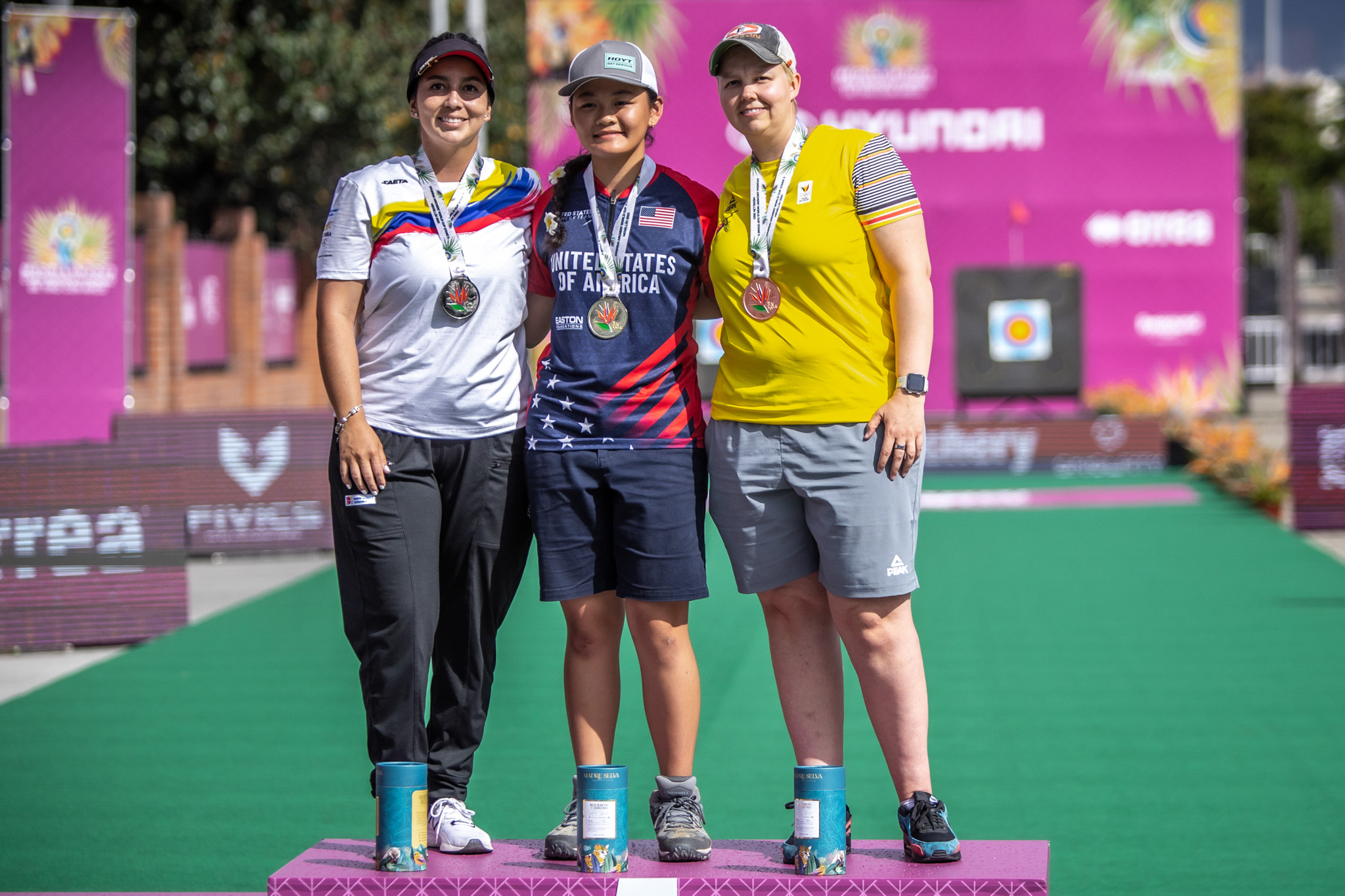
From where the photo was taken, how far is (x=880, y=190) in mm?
3357

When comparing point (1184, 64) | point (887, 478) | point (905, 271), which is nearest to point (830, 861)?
point (887, 478)

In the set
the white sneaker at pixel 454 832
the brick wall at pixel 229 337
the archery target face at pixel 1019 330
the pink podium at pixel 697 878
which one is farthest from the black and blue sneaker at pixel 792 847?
the archery target face at pixel 1019 330

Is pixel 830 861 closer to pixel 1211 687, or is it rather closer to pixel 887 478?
pixel 887 478

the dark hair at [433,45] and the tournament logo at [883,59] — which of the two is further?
the tournament logo at [883,59]

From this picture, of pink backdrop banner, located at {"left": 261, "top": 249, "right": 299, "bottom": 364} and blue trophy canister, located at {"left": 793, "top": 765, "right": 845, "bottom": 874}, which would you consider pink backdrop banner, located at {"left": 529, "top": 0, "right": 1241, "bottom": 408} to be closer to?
pink backdrop banner, located at {"left": 261, "top": 249, "right": 299, "bottom": 364}

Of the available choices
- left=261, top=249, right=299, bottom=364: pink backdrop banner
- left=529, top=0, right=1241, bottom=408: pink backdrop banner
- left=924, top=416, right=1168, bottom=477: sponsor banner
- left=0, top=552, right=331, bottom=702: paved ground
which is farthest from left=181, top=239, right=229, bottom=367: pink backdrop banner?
left=924, top=416, right=1168, bottom=477: sponsor banner

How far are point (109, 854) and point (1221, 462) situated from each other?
40.9ft

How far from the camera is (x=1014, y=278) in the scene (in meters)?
19.1

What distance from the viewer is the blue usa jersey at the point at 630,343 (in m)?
3.44

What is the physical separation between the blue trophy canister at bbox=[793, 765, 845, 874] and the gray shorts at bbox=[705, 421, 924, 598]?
1.26 feet

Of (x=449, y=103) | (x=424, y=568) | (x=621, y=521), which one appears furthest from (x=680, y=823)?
(x=449, y=103)

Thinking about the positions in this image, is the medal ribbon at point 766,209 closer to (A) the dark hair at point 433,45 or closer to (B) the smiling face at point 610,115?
(B) the smiling face at point 610,115

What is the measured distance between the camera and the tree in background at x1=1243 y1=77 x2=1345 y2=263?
43281 millimetres

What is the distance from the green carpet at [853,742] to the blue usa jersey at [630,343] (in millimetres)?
1595
